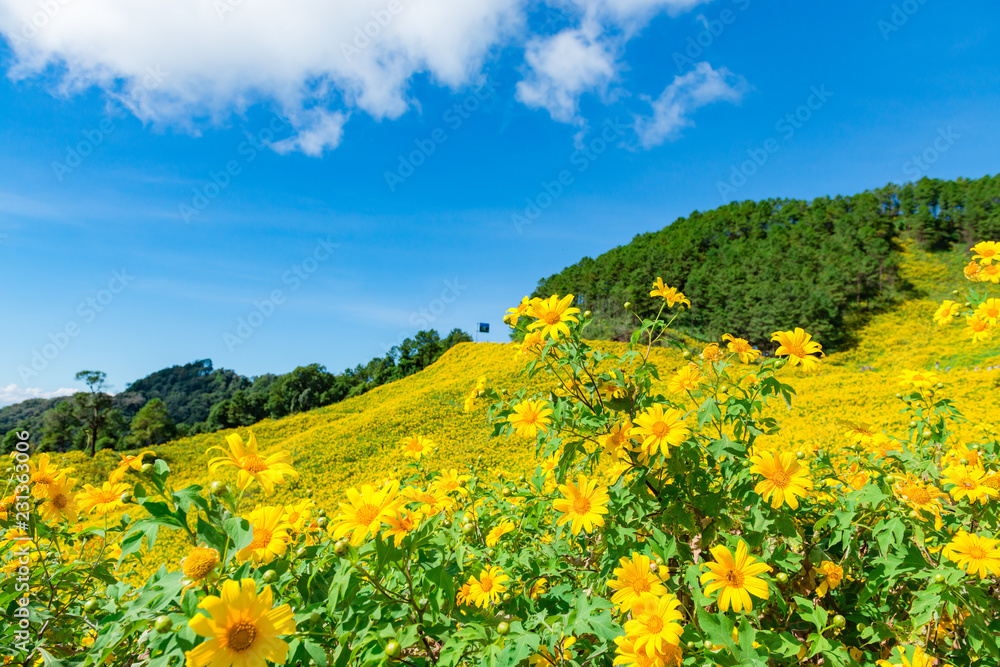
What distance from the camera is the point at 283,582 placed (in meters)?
1.13

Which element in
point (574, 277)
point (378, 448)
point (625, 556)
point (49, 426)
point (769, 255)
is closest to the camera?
point (625, 556)

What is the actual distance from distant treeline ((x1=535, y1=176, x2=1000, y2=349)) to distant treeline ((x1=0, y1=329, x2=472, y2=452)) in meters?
13.2

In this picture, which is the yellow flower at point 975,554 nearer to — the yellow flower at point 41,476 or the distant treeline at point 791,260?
the yellow flower at point 41,476

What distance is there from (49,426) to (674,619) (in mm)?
29396

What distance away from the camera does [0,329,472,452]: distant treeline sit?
67.4ft

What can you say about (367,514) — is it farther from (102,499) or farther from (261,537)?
(102,499)

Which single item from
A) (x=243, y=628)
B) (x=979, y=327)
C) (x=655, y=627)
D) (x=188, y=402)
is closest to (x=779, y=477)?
(x=655, y=627)

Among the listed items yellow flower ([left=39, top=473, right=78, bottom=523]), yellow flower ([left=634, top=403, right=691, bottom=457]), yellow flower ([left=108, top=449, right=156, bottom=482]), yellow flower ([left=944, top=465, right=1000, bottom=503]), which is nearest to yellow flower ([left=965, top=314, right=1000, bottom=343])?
yellow flower ([left=944, top=465, right=1000, bottom=503])

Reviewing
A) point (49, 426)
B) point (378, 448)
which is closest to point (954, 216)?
point (378, 448)

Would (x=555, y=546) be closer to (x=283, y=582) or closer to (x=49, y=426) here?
(x=283, y=582)

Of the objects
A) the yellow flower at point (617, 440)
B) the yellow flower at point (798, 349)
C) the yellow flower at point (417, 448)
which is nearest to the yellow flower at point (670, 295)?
the yellow flower at point (798, 349)

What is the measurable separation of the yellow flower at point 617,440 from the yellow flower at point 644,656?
1.81ft

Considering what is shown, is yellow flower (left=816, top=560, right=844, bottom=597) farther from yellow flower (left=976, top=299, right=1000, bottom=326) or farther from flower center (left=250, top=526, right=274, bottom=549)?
flower center (left=250, top=526, right=274, bottom=549)

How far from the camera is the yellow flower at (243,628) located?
83 cm
